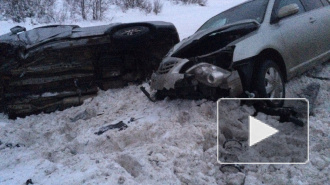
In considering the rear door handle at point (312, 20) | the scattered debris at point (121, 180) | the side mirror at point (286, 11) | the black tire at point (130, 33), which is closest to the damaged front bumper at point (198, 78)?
the black tire at point (130, 33)

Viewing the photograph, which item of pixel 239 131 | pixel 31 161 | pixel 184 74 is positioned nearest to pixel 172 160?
pixel 239 131

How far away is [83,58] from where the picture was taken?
4.32 m

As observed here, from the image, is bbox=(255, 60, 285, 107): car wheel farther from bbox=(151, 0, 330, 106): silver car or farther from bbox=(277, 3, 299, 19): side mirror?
bbox=(277, 3, 299, 19): side mirror

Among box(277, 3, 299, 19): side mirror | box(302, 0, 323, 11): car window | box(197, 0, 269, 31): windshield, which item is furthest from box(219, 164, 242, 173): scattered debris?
box(302, 0, 323, 11): car window

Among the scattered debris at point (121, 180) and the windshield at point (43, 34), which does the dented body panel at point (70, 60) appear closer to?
the windshield at point (43, 34)

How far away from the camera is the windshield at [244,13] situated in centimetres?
402

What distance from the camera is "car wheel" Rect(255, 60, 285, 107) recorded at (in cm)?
338

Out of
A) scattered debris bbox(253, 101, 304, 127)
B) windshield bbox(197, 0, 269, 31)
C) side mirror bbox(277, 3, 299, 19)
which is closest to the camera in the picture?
scattered debris bbox(253, 101, 304, 127)

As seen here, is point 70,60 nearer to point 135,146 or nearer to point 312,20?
point 135,146

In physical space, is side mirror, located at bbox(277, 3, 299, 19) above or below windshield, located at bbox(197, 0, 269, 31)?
above

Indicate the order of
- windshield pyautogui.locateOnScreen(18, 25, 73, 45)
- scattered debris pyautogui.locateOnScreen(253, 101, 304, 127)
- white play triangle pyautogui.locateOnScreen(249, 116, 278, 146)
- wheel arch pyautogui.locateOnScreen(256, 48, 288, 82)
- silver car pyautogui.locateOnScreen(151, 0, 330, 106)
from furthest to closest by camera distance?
windshield pyautogui.locateOnScreen(18, 25, 73, 45), wheel arch pyautogui.locateOnScreen(256, 48, 288, 82), silver car pyautogui.locateOnScreen(151, 0, 330, 106), scattered debris pyautogui.locateOnScreen(253, 101, 304, 127), white play triangle pyautogui.locateOnScreen(249, 116, 278, 146)

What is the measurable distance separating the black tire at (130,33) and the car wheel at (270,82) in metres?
1.83
